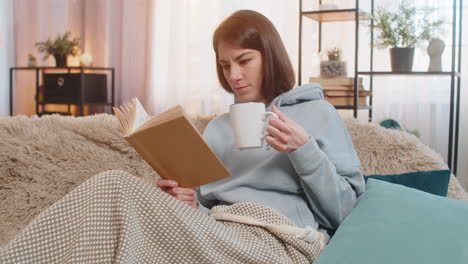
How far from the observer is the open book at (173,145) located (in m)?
0.88

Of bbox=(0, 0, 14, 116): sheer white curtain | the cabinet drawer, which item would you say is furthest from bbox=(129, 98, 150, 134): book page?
bbox=(0, 0, 14, 116): sheer white curtain

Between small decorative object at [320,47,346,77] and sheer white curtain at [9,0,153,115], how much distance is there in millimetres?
1824

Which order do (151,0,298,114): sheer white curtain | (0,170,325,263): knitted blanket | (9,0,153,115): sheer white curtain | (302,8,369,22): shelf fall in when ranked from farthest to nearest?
(9,0,153,115): sheer white curtain → (151,0,298,114): sheer white curtain → (302,8,369,22): shelf → (0,170,325,263): knitted blanket

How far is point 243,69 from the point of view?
125cm

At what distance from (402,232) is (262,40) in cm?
56

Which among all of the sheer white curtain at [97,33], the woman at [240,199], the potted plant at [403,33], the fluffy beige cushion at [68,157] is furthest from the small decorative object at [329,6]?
the sheer white curtain at [97,33]

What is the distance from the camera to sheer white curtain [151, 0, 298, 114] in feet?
12.2

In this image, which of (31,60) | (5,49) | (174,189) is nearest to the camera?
(174,189)

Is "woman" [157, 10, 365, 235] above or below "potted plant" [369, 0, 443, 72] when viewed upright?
below

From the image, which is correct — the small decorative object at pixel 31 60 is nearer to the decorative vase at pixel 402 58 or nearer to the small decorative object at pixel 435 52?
the decorative vase at pixel 402 58

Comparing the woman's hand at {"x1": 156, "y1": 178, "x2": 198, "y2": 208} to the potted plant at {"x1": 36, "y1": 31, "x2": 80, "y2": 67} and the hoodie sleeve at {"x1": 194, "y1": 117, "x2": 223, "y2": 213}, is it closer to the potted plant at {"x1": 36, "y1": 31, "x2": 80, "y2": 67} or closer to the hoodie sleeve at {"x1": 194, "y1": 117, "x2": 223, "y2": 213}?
the hoodie sleeve at {"x1": 194, "y1": 117, "x2": 223, "y2": 213}

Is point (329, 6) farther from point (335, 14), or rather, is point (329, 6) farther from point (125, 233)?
point (125, 233)

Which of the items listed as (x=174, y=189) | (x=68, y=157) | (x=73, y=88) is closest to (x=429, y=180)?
→ (x=174, y=189)

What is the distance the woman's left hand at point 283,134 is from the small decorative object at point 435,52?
175 centimetres
